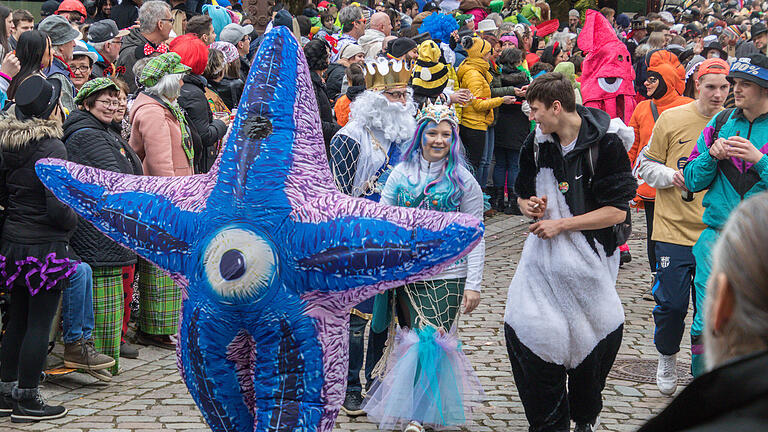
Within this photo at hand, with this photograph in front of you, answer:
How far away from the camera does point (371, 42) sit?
1080 cm

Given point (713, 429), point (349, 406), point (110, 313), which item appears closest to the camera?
point (713, 429)

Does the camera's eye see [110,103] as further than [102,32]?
No

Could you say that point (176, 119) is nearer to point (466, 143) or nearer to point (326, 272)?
point (326, 272)

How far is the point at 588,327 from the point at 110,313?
11.0ft

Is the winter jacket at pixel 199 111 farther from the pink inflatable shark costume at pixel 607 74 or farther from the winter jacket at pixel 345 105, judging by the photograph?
the pink inflatable shark costume at pixel 607 74

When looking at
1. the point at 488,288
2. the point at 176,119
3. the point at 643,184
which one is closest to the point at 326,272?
the point at 176,119

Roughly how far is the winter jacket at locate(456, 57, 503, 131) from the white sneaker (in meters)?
5.56

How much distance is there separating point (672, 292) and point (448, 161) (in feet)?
6.17

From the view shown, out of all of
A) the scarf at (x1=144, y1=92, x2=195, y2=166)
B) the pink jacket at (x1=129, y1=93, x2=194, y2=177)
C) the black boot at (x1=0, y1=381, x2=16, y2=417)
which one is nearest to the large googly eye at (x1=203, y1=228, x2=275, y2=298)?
the black boot at (x1=0, y1=381, x2=16, y2=417)

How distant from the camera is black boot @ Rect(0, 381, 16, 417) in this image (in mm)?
5477

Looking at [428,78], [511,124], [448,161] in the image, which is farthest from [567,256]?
[511,124]

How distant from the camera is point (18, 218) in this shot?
17.6ft

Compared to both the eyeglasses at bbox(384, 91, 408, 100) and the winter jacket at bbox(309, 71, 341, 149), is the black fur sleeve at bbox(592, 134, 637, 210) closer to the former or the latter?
the eyeglasses at bbox(384, 91, 408, 100)

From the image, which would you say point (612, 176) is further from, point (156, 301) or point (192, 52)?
point (192, 52)
